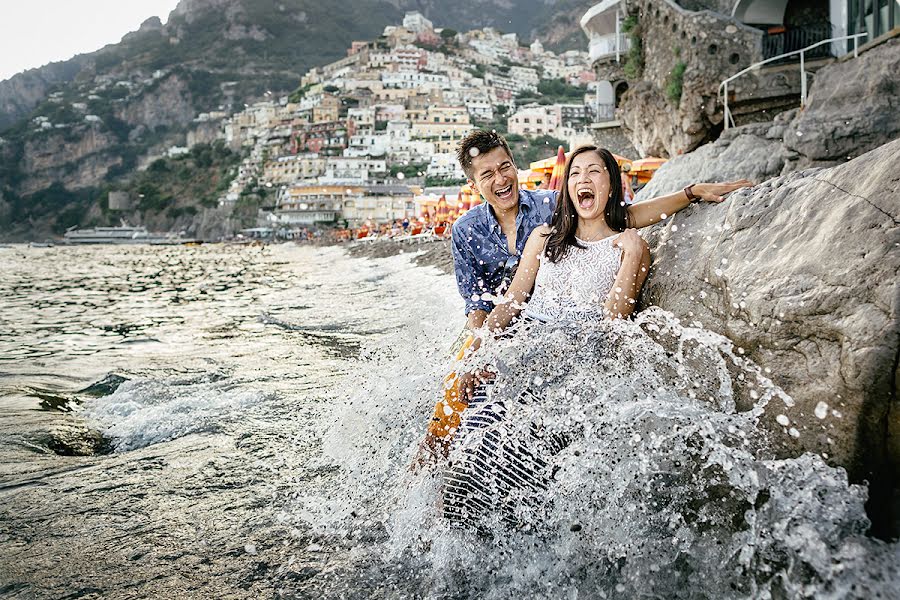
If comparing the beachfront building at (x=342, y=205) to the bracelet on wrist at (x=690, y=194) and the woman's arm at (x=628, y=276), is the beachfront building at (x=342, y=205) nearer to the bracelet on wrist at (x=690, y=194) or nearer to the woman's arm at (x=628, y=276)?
the bracelet on wrist at (x=690, y=194)

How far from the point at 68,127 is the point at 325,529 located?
179065mm

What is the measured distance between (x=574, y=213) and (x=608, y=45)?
26.1m

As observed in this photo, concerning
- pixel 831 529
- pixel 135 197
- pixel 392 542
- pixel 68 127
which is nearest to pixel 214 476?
pixel 392 542

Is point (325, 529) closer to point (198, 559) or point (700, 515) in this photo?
point (198, 559)

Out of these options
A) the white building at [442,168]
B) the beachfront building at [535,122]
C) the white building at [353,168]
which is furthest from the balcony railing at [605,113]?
the beachfront building at [535,122]

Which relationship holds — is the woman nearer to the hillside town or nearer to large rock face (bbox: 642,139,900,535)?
large rock face (bbox: 642,139,900,535)

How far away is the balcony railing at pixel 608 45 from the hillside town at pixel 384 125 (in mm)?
53530

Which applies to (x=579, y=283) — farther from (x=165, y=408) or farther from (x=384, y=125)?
(x=384, y=125)

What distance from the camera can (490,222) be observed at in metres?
3.54

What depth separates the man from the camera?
3.40 meters

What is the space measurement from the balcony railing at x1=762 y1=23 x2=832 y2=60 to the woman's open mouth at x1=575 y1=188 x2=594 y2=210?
16.6 m

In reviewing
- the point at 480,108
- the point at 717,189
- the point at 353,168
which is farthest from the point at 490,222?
the point at 480,108

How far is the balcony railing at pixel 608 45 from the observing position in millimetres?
25328

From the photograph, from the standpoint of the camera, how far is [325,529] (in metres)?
2.63
